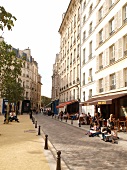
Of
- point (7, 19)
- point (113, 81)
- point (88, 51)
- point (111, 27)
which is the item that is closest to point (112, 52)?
point (111, 27)

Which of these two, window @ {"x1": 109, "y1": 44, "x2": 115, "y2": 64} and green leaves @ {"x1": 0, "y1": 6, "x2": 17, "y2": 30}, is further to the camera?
window @ {"x1": 109, "y1": 44, "x2": 115, "y2": 64}

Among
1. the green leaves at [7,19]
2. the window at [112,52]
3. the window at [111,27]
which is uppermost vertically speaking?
the window at [111,27]

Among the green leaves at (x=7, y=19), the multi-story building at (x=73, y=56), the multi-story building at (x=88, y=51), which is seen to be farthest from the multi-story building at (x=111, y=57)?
the green leaves at (x=7, y=19)

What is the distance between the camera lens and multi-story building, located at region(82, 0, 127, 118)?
55.4 ft

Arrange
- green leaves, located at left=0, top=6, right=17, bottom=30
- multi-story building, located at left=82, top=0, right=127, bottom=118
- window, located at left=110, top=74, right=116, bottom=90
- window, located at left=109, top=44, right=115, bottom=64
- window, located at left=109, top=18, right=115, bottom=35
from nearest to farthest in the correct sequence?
green leaves, located at left=0, top=6, right=17, bottom=30 < multi-story building, located at left=82, top=0, right=127, bottom=118 < window, located at left=110, top=74, right=116, bottom=90 < window, located at left=109, top=44, right=115, bottom=64 < window, located at left=109, top=18, right=115, bottom=35

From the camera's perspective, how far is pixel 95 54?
76.0 feet

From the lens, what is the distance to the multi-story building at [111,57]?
16875 millimetres

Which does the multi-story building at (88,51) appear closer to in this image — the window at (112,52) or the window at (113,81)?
the window at (112,52)

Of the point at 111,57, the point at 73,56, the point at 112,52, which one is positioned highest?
the point at 73,56

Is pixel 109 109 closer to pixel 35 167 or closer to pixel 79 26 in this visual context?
pixel 35 167

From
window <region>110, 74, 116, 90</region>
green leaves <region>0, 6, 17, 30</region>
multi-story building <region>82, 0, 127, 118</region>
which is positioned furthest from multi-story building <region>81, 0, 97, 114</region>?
green leaves <region>0, 6, 17, 30</region>

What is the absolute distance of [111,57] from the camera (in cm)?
1948

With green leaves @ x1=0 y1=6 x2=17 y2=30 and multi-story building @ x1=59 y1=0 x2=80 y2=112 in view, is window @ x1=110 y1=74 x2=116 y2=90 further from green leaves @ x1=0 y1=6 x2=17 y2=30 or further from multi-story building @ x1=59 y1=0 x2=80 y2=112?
green leaves @ x1=0 y1=6 x2=17 y2=30

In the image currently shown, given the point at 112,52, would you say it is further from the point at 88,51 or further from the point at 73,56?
the point at 73,56
